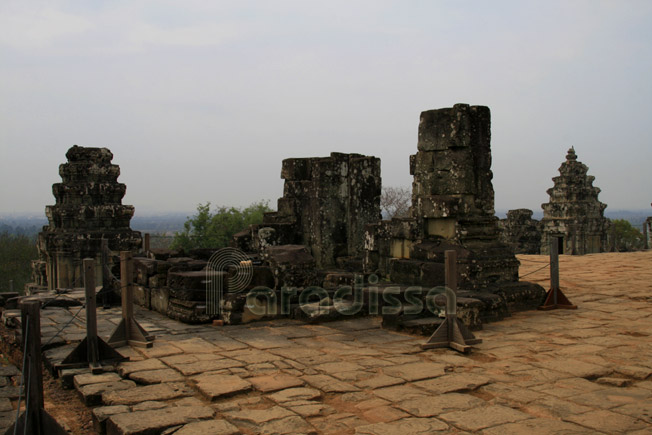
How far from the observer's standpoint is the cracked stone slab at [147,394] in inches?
187

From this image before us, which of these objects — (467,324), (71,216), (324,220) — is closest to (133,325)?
(467,324)

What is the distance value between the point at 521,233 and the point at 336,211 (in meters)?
11.8

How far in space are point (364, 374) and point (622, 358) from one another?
2.70 metres

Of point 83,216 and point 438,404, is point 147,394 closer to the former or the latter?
point 438,404

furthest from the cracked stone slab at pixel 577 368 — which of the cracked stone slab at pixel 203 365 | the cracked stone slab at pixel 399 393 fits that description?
the cracked stone slab at pixel 203 365

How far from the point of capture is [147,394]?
4.89m

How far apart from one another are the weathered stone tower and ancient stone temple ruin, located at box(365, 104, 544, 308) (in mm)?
8276

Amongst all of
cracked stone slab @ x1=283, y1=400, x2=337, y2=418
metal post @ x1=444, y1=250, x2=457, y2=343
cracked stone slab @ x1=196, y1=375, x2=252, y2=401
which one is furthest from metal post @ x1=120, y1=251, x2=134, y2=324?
metal post @ x1=444, y1=250, x2=457, y2=343

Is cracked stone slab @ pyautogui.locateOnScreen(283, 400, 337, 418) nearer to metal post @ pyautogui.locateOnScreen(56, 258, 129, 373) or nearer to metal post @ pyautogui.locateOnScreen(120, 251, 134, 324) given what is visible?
metal post @ pyautogui.locateOnScreen(56, 258, 129, 373)

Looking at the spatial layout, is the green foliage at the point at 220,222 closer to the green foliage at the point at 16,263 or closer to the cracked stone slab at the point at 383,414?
the green foliage at the point at 16,263

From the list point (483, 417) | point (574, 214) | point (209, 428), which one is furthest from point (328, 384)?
point (574, 214)

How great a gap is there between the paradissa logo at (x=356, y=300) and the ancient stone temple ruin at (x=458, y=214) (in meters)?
0.78

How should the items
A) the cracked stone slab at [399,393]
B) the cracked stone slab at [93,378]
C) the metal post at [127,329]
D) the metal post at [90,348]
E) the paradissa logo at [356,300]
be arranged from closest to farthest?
the cracked stone slab at [399,393] < the cracked stone slab at [93,378] < the metal post at [90,348] < the metal post at [127,329] < the paradissa logo at [356,300]

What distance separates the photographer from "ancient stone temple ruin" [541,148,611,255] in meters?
21.4
